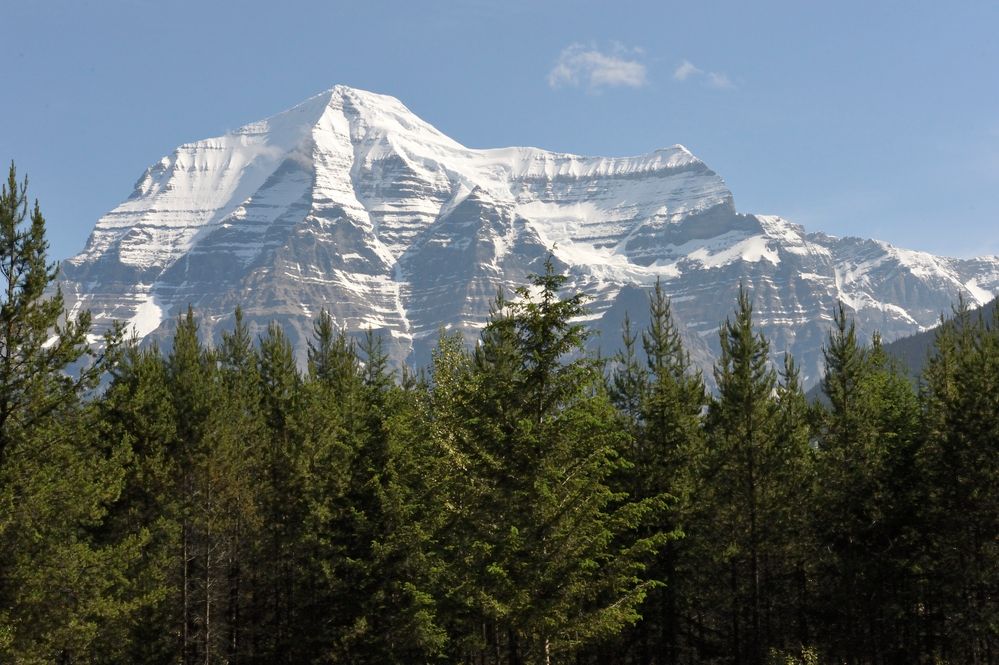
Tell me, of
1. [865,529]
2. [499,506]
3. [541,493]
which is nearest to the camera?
[541,493]

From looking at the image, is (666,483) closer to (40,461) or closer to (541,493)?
(541,493)

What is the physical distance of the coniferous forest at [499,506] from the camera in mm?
22453

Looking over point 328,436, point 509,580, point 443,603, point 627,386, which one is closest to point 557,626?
Answer: point 509,580

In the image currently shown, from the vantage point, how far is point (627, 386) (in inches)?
1706

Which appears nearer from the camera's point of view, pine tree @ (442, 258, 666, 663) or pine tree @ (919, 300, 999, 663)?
pine tree @ (442, 258, 666, 663)

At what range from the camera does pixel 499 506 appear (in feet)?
73.9

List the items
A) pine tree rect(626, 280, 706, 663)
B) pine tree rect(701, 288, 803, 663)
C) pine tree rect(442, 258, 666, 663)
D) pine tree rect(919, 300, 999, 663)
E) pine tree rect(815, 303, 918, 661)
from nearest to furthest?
pine tree rect(442, 258, 666, 663), pine tree rect(919, 300, 999, 663), pine tree rect(815, 303, 918, 661), pine tree rect(626, 280, 706, 663), pine tree rect(701, 288, 803, 663)

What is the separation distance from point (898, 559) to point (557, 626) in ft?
47.1

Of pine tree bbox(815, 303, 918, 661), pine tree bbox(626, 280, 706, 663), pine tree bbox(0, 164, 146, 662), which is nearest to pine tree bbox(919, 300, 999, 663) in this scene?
pine tree bbox(815, 303, 918, 661)

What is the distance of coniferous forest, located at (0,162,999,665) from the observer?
22453 millimetres

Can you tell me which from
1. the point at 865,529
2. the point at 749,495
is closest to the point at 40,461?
the point at 749,495

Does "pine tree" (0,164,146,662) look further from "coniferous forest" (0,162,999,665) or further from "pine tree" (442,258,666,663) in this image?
"pine tree" (442,258,666,663)

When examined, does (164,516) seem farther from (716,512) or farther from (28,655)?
(716,512)

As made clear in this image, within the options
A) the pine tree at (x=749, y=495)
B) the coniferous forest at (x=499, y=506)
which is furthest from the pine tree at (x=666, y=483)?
the pine tree at (x=749, y=495)
